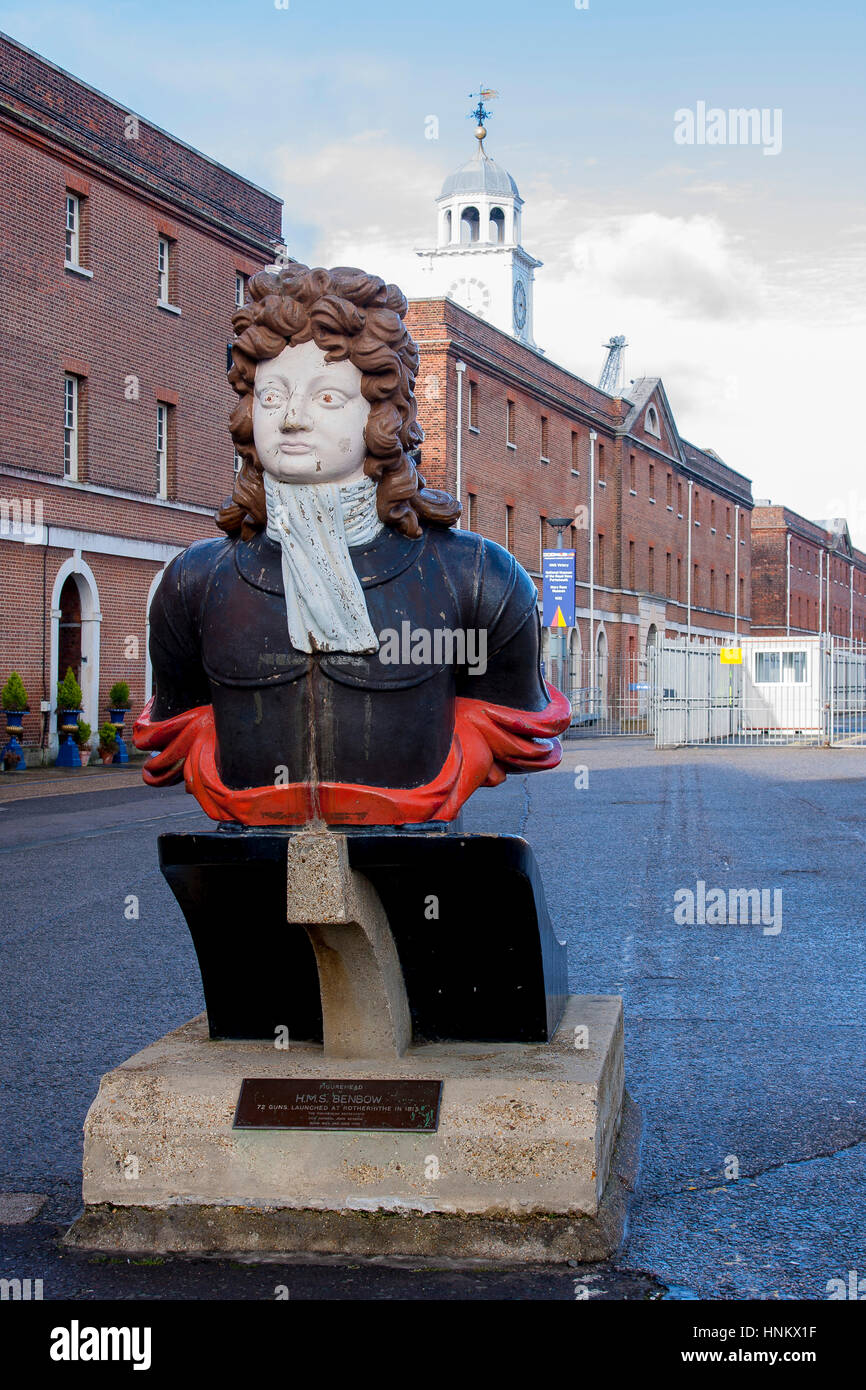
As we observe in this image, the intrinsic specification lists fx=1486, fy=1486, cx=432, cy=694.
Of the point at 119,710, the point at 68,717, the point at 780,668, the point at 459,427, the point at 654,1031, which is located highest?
the point at 459,427

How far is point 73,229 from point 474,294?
44254 mm

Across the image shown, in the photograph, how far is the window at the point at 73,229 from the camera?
83.3 feet

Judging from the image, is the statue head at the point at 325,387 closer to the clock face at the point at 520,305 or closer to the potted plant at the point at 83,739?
the potted plant at the point at 83,739

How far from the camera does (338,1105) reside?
3.58m

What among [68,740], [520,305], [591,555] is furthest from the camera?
[520,305]

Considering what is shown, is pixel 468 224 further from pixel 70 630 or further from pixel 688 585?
pixel 70 630

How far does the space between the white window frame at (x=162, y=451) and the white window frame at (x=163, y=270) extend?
2.07 m

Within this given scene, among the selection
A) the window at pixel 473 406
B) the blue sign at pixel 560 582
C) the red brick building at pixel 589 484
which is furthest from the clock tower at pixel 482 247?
the blue sign at pixel 560 582

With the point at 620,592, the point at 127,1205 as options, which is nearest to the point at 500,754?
the point at 127,1205

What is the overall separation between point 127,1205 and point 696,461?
63.1 m

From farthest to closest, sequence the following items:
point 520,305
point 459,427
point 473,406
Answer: point 520,305
point 473,406
point 459,427

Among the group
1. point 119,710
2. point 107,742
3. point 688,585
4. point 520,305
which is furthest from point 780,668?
point 520,305

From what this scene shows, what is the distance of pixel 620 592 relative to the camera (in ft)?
175
